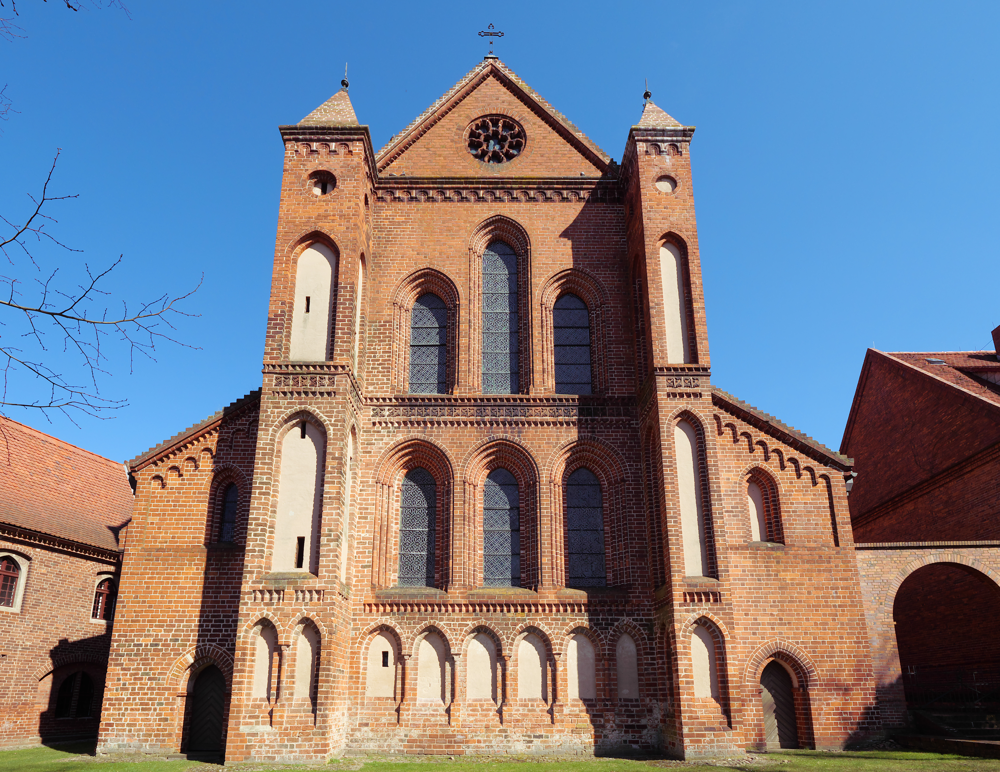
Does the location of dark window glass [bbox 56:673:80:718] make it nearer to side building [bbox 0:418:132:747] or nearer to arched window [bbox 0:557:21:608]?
side building [bbox 0:418:132:747]

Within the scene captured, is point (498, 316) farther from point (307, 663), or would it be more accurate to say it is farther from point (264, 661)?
point (264, 661)

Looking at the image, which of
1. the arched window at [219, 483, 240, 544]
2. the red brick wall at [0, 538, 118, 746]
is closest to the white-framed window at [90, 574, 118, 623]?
the red brick wall at [0, 538, 118, 746]

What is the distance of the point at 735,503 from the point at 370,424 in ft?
26.5

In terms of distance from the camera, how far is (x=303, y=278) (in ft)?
54.5

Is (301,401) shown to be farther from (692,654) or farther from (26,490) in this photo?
(26,490)

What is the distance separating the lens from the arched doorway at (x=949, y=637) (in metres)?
17.8

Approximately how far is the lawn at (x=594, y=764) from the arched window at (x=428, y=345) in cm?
784

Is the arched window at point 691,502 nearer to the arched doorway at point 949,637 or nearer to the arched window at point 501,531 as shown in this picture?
the arched window at point 501,531

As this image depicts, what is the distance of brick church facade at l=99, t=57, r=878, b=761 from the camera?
46.7ft

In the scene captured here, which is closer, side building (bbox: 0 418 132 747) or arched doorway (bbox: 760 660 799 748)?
arched doorway (bbox: 760 660 799 748)

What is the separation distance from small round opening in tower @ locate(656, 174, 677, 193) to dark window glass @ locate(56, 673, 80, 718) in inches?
795

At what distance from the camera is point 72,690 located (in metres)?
20.7

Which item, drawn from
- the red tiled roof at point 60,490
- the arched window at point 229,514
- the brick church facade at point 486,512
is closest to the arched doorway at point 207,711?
the brick church facade at point 486,512

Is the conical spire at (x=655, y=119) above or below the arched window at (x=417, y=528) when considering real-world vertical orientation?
above
